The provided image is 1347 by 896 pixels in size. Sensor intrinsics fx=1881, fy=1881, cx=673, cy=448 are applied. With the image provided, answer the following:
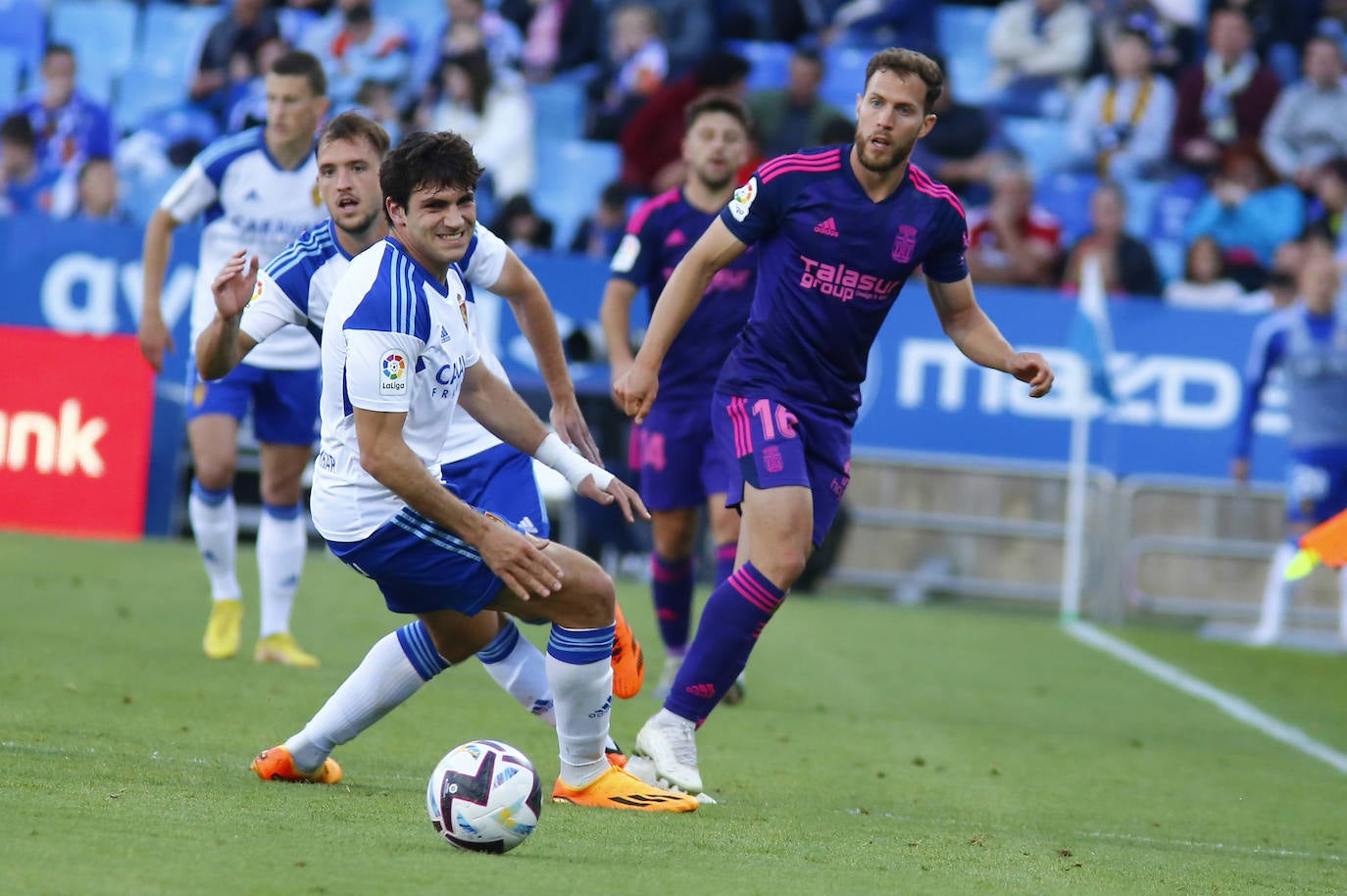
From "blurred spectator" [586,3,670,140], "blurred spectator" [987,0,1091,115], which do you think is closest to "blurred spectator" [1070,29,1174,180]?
"blurred spectator" [987,0,1091,115]

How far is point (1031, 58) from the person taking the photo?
17766mm

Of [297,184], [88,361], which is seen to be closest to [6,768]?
[297,184]

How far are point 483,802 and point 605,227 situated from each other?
35.6 ft

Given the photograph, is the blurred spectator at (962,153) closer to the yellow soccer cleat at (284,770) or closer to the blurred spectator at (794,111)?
the blurred spectator at (794,111)

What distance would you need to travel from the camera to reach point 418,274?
15.9 ft

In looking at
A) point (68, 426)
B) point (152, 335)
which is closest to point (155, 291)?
point (152, 335)

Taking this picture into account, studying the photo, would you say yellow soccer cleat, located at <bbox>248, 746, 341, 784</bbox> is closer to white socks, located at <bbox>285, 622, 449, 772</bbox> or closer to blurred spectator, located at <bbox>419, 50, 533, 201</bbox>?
white socks, located at <bbox>285, 622, 449, 772</bbox>

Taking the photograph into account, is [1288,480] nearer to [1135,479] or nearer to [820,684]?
[1135,479]

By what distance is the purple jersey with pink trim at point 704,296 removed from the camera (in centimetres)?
791

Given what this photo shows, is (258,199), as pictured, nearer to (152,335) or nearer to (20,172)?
(152,335)

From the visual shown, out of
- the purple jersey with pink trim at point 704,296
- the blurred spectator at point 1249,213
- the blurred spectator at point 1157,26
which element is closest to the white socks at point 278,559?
the purple jersey with pink trim at point 704,296

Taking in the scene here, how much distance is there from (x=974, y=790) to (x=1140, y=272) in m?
9.32

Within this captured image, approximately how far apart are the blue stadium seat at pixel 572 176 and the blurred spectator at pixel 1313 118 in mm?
5861

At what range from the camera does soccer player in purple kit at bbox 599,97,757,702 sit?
7.86 metres
